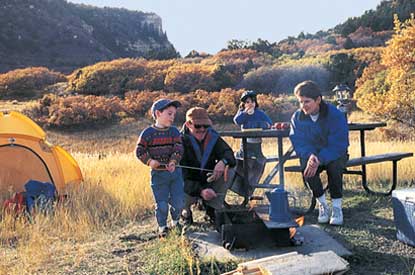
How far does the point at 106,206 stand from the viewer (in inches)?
233

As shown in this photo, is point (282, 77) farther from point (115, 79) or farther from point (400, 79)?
point (400, 79)

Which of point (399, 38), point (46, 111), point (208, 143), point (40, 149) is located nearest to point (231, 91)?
point (46, 111)

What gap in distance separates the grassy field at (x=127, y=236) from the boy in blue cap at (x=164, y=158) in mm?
309

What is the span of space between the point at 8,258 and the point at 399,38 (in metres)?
9.69

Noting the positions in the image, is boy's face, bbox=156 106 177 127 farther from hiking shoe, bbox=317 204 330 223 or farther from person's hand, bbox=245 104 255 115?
person's hand, bbox=245 104 255 115

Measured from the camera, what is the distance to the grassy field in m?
3.67

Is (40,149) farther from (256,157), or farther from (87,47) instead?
(87,47)

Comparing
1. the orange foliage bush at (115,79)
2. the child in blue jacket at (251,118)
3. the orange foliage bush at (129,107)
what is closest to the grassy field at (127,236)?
the child in blue jacket at (251,118)

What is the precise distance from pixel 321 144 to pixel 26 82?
25.6 m

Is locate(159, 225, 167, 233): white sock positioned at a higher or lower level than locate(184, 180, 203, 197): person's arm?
lower

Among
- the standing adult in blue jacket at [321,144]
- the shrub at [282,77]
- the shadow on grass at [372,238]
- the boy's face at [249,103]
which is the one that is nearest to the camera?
the shadow on grass at [372,238]

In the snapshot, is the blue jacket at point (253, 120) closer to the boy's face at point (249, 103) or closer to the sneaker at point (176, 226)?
Answer: the boy's face at point (249, 103)

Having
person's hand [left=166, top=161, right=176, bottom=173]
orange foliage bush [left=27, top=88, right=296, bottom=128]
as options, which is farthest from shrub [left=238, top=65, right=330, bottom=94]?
person's hand [left=166, top=161, right=176, bottom=173]

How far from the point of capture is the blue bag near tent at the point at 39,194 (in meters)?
6.02
